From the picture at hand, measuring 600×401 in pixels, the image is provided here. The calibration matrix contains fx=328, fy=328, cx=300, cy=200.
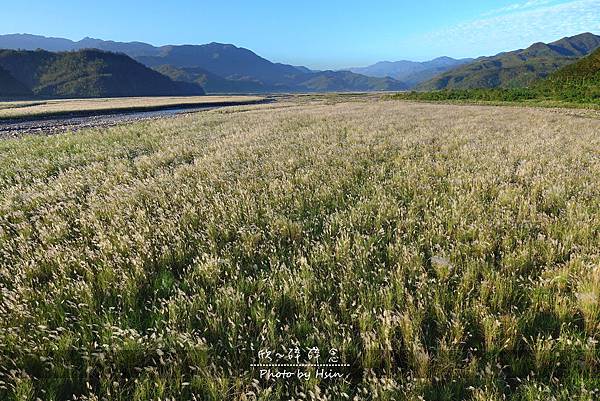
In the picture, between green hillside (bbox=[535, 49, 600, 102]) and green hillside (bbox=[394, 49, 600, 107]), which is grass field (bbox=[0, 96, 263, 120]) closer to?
green hillside (bbox=[394, 49, 600, 107])

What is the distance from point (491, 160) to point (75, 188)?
35.5 feet

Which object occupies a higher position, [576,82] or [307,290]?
[576,82]

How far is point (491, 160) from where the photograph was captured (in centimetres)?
919

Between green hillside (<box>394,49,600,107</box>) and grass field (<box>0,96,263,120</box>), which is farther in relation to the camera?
grass field (<box>0,96,263,120</box>)

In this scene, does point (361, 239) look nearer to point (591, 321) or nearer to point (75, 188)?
point (591, 321)

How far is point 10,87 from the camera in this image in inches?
6900

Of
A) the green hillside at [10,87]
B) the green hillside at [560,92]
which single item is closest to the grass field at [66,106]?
the green hillside at [560,92]

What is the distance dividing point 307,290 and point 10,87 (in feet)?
786

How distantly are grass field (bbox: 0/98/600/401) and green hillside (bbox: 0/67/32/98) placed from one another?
724 feet

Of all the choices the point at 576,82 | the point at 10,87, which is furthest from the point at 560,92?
the point at 10,87

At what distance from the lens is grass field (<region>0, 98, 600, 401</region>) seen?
2.45 m

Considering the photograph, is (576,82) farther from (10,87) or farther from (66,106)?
(10,87)

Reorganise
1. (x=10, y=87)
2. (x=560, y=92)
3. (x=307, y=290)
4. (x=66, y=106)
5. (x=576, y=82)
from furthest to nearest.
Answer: (x=10, y=87) → (x=66, y=106) → (x=576, y=82) → (x=560, y=92) → (x=307, y=290)

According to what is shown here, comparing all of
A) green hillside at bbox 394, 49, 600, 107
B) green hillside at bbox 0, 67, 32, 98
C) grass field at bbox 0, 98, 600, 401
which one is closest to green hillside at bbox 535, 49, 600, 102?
green hillside at bbox 394, 49, 600, 107
